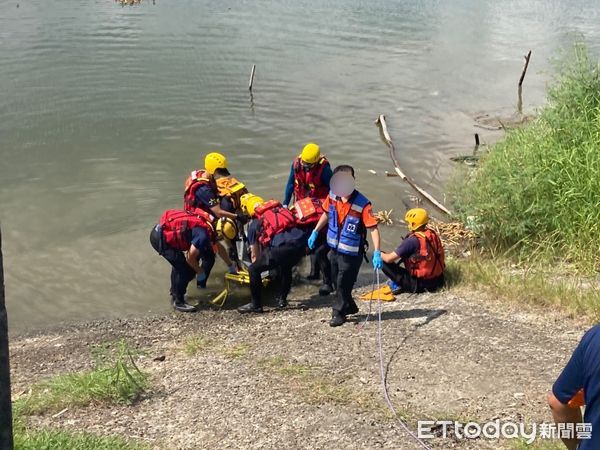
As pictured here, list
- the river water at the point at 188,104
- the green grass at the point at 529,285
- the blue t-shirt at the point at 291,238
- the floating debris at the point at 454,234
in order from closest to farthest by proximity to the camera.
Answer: the green grass at the point at 529,285
the blue t-shirt at the point at 291,238
the floating debris at the point at 454,234
the river water at the point at 188,104

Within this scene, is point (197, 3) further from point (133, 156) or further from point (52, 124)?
point (133, 156)

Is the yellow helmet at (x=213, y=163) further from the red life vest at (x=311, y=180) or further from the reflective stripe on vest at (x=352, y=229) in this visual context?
the reflective stripe on vest at (x=352, y=229)

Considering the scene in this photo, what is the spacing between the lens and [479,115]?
21.0 metres

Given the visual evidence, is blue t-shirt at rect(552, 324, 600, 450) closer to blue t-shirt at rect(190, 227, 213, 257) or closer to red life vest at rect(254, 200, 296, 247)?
red life vest at rect(254, 200, 296, 247)

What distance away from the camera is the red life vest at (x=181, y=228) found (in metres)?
8.89

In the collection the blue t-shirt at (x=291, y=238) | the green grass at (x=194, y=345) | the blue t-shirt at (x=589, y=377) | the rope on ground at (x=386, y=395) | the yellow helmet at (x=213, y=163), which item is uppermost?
the blue t-shirt at (x=589, y=377)

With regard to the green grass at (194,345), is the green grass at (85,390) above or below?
above

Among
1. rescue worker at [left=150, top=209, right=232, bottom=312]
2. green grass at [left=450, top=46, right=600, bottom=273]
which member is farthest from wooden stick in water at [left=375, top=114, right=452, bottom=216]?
rescue worker at [left=150, top=209, right=232, bottom=312]

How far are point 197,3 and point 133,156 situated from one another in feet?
75.2

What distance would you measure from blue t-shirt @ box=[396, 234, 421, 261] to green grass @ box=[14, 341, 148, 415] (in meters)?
4.07

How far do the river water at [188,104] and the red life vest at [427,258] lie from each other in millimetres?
3295

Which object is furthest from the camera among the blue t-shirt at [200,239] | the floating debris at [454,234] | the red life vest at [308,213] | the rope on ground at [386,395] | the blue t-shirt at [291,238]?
the floating debris at [454,234]

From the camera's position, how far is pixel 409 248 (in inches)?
357

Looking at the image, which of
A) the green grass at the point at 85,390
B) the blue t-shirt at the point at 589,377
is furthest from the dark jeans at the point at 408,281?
the blue t-shirt at the point at 589,377
